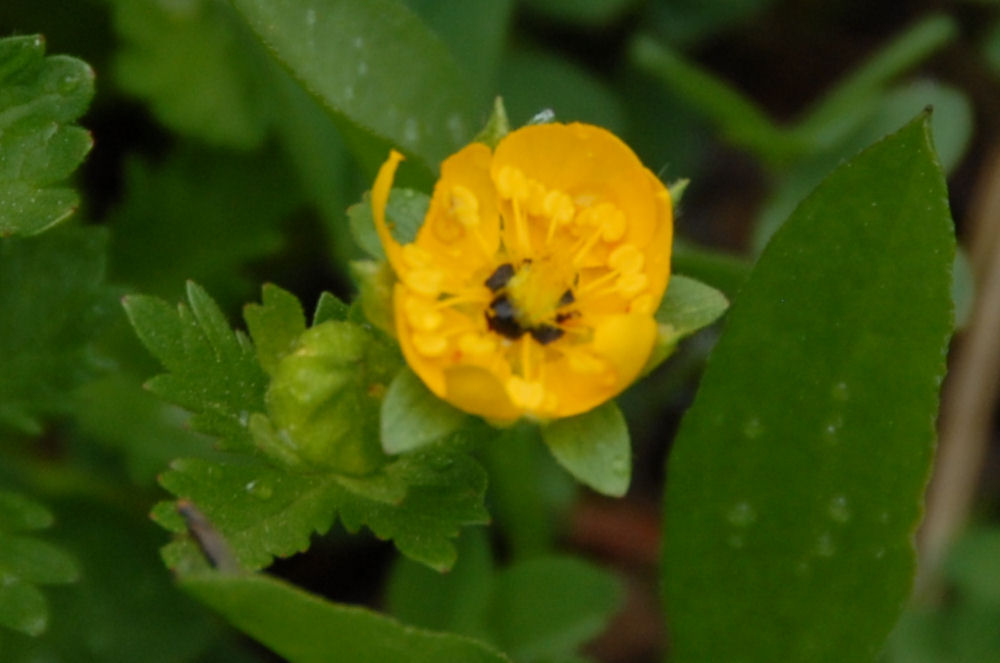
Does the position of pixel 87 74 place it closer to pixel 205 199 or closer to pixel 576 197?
pixel 576 197

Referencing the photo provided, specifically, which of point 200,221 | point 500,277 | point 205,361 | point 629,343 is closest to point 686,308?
point 629,343

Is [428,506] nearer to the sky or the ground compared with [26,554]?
nearer to the sky

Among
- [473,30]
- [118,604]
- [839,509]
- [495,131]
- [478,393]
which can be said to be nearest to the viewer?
[478,393]

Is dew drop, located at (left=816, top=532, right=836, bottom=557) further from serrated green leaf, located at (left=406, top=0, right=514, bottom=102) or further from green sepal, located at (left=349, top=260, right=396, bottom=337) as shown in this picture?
serrated green leaf, located at (left=406, top=0, right=514, bottom=102)

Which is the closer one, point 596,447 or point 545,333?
point 596,447

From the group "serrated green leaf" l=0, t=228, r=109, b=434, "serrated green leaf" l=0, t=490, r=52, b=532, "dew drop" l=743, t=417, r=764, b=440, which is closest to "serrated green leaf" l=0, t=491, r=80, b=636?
"serrated green leaf" l=0, t=490, r=52, b=532

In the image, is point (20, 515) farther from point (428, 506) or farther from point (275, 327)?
point (428, 506)
